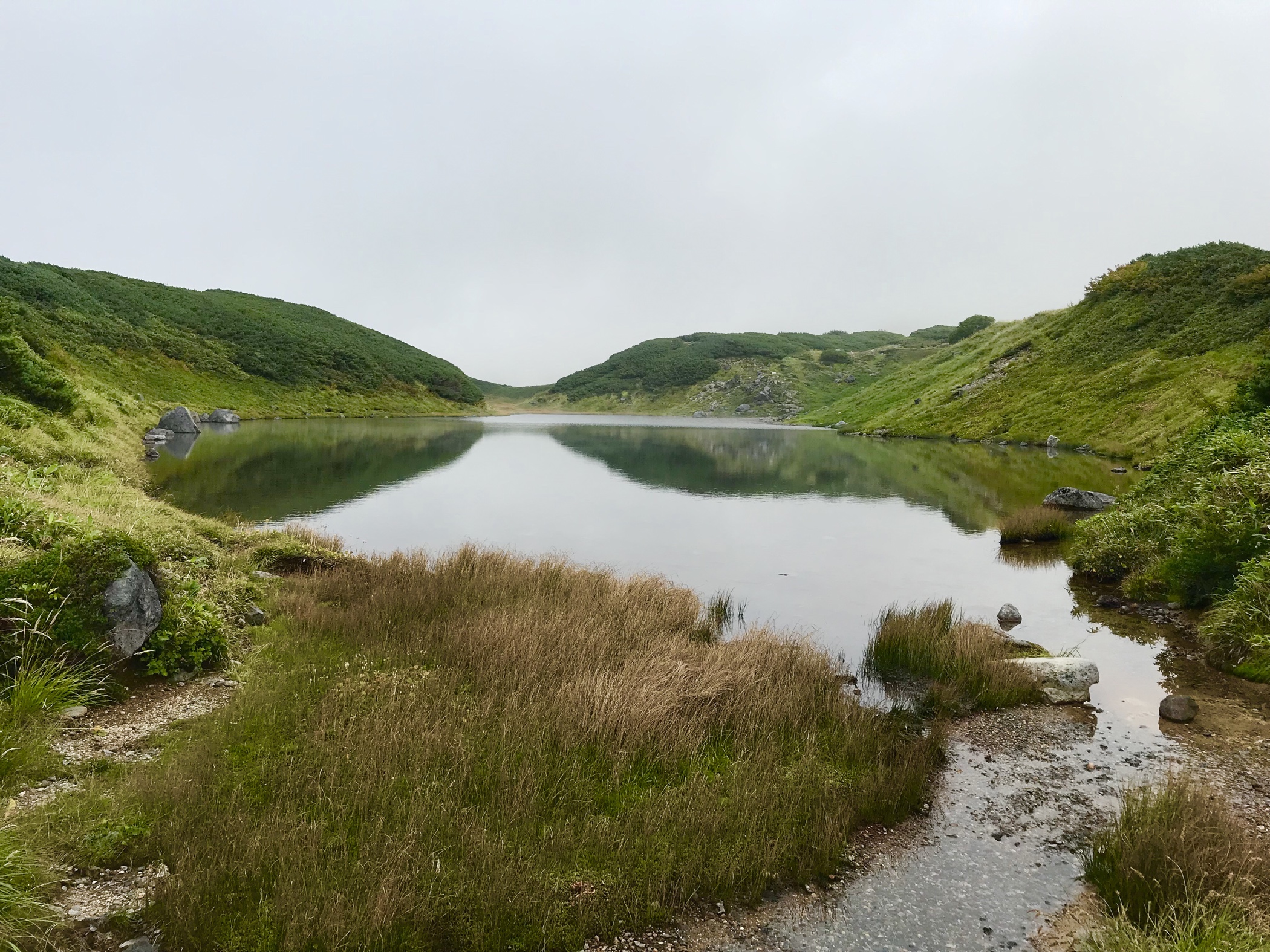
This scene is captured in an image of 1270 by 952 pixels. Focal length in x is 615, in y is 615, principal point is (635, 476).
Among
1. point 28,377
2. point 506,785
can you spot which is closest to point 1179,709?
point 506,785

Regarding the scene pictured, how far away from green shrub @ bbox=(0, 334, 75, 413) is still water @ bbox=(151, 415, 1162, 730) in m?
5.49

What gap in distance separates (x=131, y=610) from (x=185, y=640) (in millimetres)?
940

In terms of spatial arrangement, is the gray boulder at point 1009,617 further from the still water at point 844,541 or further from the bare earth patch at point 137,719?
the bare earth patch at point 137,719

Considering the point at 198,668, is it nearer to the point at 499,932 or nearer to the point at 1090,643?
the point at 499,932

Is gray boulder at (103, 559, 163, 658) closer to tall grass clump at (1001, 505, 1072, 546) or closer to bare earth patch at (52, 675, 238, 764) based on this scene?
bare earth patch at (52, 675, 238, 764)

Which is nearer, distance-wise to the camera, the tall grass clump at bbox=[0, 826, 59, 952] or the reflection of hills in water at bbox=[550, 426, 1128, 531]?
the tall grass clump at bbox=[0, 826, 59, 952]

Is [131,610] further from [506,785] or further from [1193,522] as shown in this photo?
[1193,522]

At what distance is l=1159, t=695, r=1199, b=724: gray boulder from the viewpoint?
32.3 ft

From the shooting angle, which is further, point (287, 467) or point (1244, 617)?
point (287, 467)

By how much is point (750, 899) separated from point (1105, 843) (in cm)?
377

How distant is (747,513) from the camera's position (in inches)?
1212

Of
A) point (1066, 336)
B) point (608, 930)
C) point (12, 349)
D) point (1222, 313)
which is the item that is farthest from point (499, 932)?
point (1066, 336)

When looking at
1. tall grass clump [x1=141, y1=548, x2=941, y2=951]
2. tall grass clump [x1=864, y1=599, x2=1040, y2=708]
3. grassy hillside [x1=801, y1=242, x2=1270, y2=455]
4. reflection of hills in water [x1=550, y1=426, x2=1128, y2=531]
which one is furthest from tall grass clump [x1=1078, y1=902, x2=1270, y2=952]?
grassy hillside [x1=801, y1=242, x2=1270, y2=455]

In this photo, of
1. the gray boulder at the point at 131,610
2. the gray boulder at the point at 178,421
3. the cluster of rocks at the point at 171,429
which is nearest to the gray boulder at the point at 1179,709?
the gray boulder at the point at 131,610
